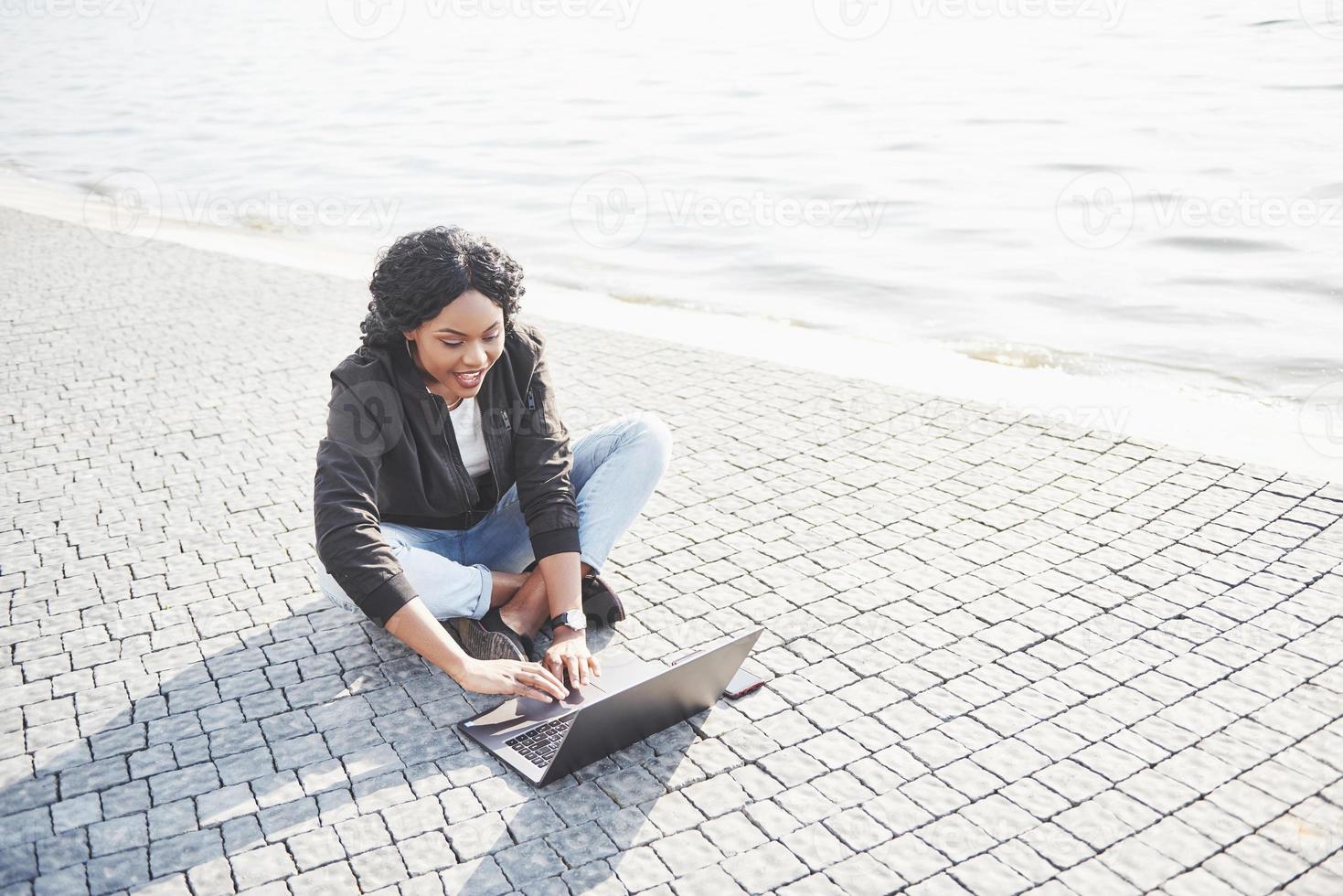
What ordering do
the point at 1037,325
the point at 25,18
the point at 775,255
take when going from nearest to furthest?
the point at 1037,325, the point at 775,255, the point at 25,18

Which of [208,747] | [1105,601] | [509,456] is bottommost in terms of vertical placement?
[208,747]

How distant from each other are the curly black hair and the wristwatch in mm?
995

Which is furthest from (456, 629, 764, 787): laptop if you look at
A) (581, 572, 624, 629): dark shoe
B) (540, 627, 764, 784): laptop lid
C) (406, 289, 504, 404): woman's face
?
(406, 289, 504, 404): woman's face

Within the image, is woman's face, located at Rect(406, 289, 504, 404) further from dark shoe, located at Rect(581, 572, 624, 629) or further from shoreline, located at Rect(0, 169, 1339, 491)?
shoreline, located at Rect(0, 169, 1339, 491)

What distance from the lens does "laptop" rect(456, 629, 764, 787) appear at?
318cm

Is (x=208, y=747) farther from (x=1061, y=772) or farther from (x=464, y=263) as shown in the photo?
(x=1061, y=772)

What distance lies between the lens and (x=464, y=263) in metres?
3.43

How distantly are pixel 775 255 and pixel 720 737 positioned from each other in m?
7.66

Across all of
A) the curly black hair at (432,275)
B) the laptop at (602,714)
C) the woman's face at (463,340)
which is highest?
the curly black hair at (432,275)

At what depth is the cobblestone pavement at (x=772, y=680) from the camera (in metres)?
3.00

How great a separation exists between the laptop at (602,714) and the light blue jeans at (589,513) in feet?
1.50

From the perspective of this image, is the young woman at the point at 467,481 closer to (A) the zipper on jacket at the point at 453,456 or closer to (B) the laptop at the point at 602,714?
(A) the zipper on jacket at the point at 453,456

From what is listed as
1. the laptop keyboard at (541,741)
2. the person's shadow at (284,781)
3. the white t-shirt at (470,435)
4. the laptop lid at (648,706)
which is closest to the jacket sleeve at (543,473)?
the white t-shirt at (470,435)

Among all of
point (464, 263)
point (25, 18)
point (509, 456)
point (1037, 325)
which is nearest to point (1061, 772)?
point (509, 456)
